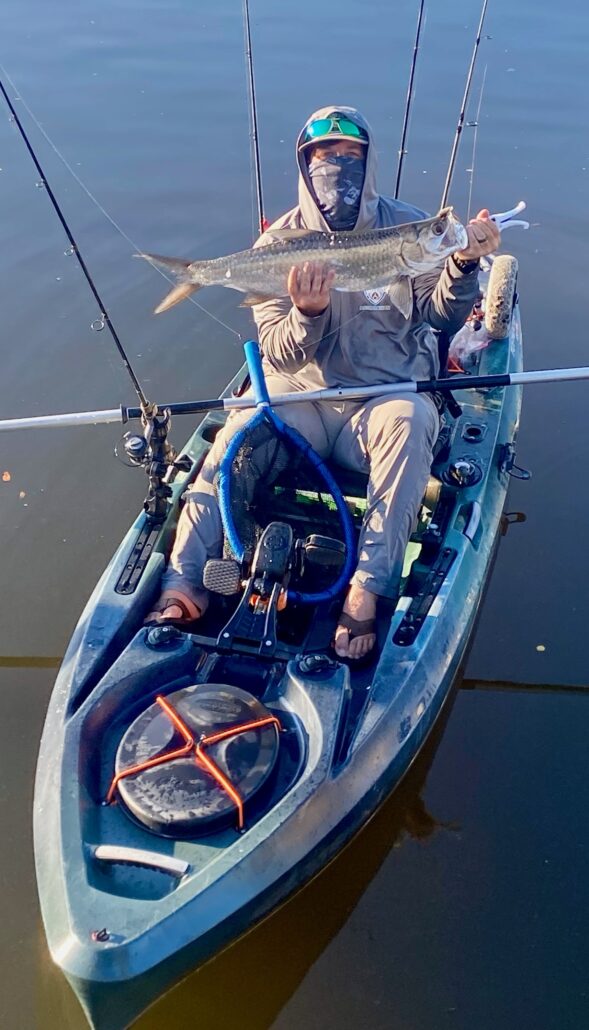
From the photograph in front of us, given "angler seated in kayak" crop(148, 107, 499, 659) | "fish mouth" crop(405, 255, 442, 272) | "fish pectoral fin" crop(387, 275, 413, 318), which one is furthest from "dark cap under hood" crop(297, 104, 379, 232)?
"fish mouth" crop(405, 255, 442, 272)

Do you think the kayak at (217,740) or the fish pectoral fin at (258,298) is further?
the fish pectoral fin at (258,298)

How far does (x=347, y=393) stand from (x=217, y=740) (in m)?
1.83

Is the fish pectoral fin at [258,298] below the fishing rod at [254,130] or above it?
below

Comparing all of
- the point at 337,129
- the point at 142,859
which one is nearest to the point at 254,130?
the point at 337,129

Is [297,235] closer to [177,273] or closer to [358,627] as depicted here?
[177,273]

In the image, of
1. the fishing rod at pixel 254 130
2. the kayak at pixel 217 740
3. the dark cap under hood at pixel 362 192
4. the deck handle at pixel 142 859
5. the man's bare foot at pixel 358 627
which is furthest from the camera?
the fishing rod at pixel 254 130

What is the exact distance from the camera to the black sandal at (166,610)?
361 cm

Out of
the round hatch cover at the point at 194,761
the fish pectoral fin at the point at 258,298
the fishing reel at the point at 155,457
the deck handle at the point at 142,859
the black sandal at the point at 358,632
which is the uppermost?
the fish pectoral fin at the point at 258,298

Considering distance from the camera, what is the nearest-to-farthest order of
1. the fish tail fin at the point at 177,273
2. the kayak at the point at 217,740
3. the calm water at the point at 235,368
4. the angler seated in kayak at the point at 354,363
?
the kayak at the point at 217,740
the calm water at the point at 235,368
the angler seated in kayak at the point at 354,363
the fish tail fin at the point at 177,273

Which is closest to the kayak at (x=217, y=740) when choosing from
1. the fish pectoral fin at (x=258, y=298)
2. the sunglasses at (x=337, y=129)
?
the fish pectoral fin at (x=258, y=298)

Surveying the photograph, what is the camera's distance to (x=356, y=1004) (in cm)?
305

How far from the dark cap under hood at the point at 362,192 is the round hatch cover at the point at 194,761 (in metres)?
2.41

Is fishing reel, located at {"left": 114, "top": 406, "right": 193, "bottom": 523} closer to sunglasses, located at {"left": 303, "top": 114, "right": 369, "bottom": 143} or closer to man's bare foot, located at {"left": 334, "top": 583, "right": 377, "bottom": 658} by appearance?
man's bare foot, located at {"left": 334, "top": 583, "right": 377, "bottom": 658}

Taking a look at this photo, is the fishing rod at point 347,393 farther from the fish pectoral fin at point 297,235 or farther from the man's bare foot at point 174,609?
the man's bare foot at point 174,609
